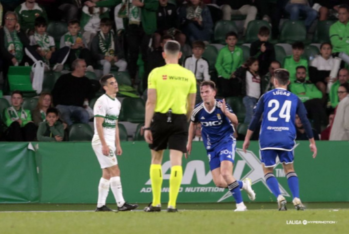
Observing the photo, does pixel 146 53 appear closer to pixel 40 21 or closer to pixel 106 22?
pixel 106 22

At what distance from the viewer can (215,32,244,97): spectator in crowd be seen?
1967 centimetres

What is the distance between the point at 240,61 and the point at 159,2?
259 centimetres

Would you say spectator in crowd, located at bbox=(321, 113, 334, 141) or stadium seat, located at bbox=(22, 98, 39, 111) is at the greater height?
stadium seat, located at bbox=(22, 98, 39, 111)

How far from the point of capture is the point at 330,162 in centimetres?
1669

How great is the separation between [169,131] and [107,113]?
2.07 metres

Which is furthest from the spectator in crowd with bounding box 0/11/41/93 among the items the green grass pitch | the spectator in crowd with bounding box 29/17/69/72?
the green grass pitch

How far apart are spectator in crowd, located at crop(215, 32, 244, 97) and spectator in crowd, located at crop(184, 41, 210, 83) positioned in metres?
0.45

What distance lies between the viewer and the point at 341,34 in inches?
817

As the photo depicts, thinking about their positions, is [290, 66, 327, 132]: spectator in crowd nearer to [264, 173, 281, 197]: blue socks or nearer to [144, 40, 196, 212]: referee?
[264, 173, 281, 197]: blue socks

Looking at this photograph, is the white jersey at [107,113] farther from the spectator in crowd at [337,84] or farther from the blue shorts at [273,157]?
the spectator in crowd at [337,84]

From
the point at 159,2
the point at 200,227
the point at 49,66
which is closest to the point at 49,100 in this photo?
the point at 49,66

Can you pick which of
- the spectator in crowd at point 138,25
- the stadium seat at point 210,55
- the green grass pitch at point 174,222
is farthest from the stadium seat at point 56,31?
the green grass pitch at point 174,222

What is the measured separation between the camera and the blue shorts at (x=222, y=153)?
13.1m

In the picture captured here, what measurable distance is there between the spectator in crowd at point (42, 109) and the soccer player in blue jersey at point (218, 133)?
19.6ft
